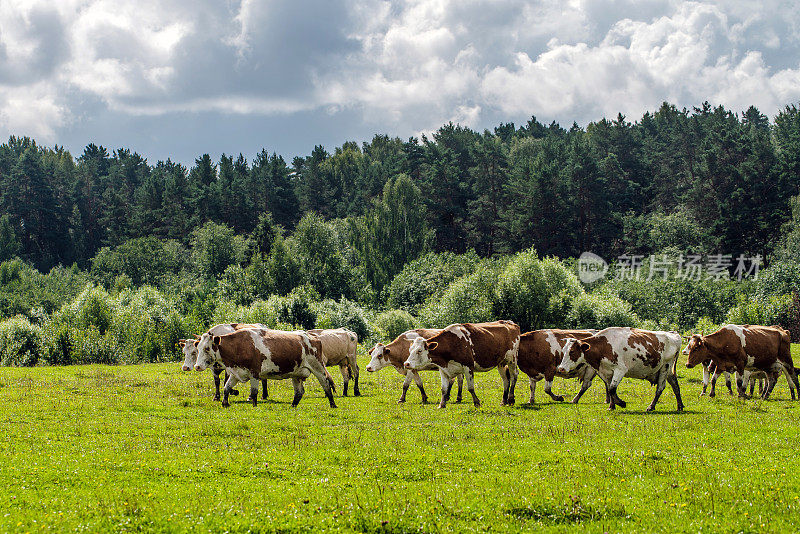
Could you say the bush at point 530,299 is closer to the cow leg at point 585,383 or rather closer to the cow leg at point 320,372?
the cow leg at point 585,383

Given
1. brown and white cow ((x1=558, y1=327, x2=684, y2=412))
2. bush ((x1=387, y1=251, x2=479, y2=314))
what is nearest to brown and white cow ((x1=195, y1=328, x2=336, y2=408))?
brown and white cow ((x1=558, y1=327, x2=684, y2=412))

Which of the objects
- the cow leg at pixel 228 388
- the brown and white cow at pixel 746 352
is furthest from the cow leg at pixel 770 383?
the cow leg at pixel 228 388

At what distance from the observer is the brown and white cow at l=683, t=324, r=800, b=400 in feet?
80.7

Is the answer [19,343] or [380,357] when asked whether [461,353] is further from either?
[19,343]

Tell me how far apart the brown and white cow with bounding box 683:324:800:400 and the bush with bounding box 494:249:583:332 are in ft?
99.8

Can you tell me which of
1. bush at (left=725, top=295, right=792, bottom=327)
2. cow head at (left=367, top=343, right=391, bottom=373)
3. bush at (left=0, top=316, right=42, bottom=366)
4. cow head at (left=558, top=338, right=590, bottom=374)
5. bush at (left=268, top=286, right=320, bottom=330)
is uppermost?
bush at (left=725, top=295, right=792, bottom=327)

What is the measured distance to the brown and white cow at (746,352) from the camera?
24594 millimetres

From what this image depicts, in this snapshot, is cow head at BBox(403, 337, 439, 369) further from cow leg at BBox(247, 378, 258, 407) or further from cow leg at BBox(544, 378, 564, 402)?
cow leg at BBox(247, 378, 258, 407)

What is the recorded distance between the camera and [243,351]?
22.5m

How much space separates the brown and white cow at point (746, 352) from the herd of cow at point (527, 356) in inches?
1.4

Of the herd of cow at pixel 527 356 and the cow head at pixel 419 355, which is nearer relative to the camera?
the herd of cow at pixel 527 356

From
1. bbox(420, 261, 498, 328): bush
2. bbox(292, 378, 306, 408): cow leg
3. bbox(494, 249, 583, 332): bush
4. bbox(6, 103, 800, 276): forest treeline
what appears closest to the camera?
bbox(292, 378, 306, 408): cow leg

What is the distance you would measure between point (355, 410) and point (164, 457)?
859 cm

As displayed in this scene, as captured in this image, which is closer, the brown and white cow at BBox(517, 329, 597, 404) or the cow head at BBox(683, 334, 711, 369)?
the brown and white cow at BBox(517, 329, 597, 404)
